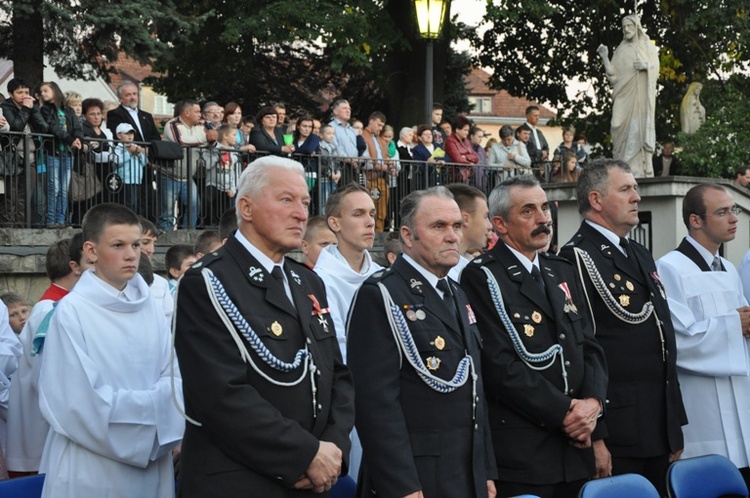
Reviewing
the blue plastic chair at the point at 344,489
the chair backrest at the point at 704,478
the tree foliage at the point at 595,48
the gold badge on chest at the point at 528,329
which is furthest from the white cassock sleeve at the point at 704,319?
the tree foliage at the point at 595,48

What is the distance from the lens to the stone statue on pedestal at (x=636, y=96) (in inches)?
650

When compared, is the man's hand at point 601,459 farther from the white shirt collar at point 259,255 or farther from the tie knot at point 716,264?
the white shirt collar at point 259,255

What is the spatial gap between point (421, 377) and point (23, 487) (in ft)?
5.72

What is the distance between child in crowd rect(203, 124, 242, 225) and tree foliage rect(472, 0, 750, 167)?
1142 centimetres

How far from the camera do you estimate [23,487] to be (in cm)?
473

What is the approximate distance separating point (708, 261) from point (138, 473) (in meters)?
3.68

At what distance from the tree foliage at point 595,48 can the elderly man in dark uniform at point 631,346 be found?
58.2ft

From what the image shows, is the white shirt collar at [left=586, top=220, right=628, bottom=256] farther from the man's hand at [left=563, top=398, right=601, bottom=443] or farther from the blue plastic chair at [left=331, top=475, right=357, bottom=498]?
the blue plastic chair at [left=331, top=475, right=357, bottom=498]

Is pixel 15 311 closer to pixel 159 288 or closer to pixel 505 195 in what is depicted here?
pixel 159 288

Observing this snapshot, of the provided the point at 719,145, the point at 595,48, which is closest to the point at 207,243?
the point at 719,145

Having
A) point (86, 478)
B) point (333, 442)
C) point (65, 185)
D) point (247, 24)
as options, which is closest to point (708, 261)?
point (333, 442)

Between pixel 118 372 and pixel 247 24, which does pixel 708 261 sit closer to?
pixel 118 372

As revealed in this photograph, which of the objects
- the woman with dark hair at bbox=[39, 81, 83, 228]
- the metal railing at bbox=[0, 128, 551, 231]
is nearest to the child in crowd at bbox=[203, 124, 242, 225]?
the metal railing at bbox=[0, 128, 551, 231]

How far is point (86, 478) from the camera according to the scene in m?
4.92
